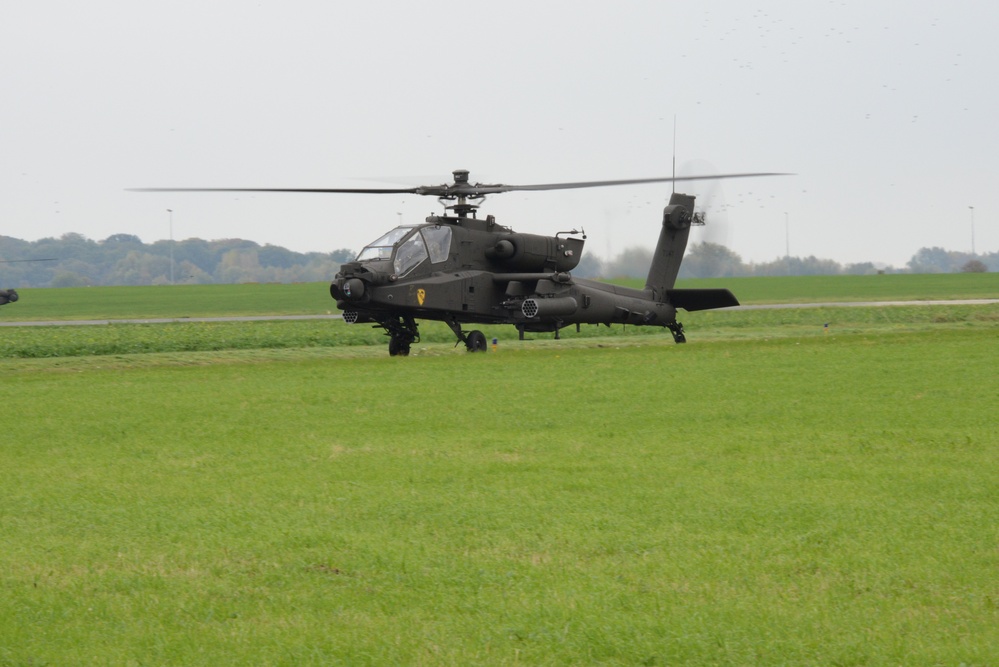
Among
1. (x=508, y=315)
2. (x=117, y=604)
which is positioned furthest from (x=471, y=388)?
(x=117, y=604)

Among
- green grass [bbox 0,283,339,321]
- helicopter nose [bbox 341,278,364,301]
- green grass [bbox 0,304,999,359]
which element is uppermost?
helicopter nose [bbox 341,278,364,301]

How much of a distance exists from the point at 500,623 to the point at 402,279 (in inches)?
798

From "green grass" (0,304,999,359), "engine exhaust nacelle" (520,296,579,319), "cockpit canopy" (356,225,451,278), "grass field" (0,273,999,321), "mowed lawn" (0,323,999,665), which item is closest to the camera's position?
"mowed lawn" (0,323,999,665)

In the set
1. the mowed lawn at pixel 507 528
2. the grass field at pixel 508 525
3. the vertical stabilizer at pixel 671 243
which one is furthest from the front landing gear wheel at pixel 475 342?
the mowed lawn at pixel 507 528

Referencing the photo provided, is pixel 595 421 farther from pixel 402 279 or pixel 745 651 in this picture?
pixel 402 279

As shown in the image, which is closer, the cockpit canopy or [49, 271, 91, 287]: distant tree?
the cockpit canopy

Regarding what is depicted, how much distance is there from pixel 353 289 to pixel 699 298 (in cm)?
1067

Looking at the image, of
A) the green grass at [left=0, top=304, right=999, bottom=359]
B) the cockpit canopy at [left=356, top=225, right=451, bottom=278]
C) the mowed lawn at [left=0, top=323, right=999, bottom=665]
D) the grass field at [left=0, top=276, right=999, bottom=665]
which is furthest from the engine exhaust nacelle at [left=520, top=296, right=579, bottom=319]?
the mowed lawn at [left=0, top=323, right=999, bottom=665]

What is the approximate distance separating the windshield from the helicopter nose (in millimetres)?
1151

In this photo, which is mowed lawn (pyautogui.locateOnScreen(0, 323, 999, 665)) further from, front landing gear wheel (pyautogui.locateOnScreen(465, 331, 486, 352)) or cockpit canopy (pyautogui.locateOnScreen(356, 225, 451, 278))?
front landing gear wheel (pyautogui.locateOnScreen(465, 331, 486, 352))

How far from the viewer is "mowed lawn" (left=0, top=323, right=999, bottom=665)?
653 cm

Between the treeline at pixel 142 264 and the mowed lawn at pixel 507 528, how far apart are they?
6350 inches

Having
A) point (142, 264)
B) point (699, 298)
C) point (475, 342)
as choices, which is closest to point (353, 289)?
point (475, 342)

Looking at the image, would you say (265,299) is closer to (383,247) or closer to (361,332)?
(361,332)
